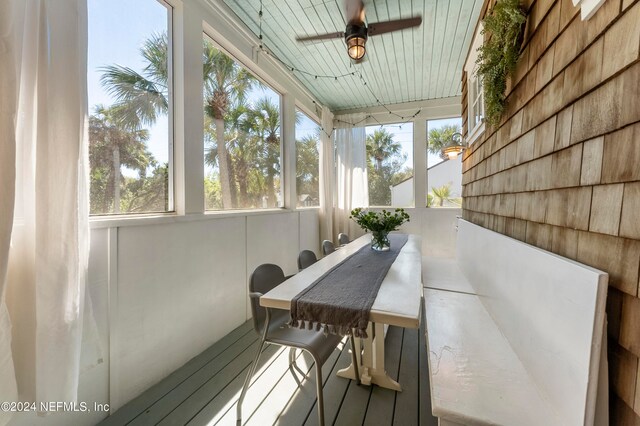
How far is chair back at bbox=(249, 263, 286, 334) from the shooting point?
4.78 feet

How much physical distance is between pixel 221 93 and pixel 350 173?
278 centimetres

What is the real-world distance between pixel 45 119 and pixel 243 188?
1674 mm

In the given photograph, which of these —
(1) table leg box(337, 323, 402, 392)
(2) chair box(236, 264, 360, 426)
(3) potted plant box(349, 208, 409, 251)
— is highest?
(3) potted plant box(349, 208, 409, 251)

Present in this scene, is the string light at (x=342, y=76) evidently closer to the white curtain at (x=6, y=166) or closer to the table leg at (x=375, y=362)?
the white curtain at (x=6, y=166)

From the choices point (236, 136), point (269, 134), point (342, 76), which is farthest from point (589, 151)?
point (342, 76)

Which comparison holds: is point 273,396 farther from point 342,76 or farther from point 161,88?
point 342,76

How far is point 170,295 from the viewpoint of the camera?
1.82 m

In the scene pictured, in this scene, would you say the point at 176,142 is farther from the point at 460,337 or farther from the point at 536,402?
the point at 536,402

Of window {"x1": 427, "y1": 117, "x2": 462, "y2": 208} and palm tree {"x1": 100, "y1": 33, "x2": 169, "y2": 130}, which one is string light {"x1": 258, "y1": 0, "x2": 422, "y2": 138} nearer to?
window {"x1": 427, "y1": 117, "x2": 462, "y2": 208}

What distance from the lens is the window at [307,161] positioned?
402cm

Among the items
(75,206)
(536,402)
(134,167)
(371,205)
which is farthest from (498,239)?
(371,205)

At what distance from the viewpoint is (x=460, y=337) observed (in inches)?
53.4

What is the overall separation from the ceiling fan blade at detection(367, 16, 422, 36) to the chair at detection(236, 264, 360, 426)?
2.14 metres

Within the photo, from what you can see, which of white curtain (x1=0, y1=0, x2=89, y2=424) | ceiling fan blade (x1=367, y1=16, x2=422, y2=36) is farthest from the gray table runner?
ceiling fan blade (x1=367, y1=16, x2=422, y2=36)
